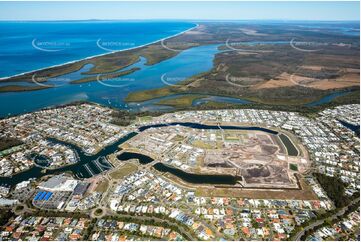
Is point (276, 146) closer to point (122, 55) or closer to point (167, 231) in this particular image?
point (167, 231)

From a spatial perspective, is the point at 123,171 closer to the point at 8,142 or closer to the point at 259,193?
the point at 259,193

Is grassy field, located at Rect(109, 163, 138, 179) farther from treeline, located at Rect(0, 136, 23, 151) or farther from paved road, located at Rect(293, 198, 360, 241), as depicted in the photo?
paved road, located at Rect(293, 198, 360, 241)

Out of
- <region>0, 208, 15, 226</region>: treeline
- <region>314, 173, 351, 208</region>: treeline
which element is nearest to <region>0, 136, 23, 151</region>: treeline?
<region>0, 208, 15, 226</region>: treeline

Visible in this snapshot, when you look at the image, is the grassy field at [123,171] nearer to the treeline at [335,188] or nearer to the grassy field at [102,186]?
the grassy field at [102,186]

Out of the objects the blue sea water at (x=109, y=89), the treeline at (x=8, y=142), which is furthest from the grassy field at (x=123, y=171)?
the blue sea water at (x=109, y=89)

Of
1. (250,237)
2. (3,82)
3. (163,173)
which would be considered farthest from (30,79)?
(250,237)
